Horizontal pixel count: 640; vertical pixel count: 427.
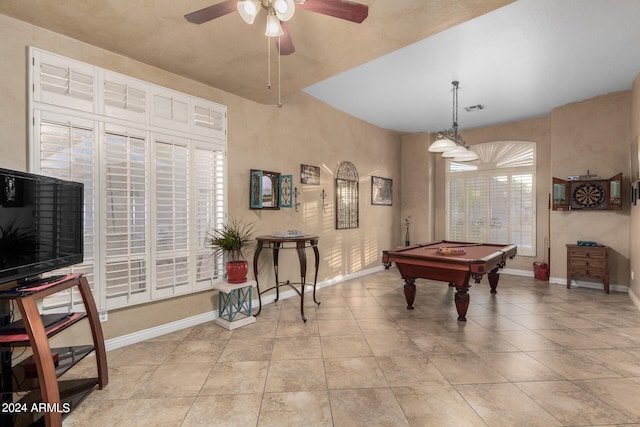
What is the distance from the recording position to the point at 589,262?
4.62 metres

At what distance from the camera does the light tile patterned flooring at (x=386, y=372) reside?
187 cm

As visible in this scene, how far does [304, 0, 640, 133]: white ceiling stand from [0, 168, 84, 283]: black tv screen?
3.31 m

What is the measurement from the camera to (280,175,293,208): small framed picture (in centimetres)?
423

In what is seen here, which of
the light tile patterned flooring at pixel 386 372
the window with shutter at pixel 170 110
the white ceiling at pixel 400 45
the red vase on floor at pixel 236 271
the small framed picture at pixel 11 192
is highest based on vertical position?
the white ceiling at pixel 400 45

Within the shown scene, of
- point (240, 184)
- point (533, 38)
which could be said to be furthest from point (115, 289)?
point (533, 38)

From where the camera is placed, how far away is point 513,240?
19.5 ft

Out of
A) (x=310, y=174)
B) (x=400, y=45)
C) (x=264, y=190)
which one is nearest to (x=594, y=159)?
(x=400, y=45)

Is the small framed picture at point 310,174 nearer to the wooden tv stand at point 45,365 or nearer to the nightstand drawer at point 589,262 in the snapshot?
the wooden tv stand at point 45,365

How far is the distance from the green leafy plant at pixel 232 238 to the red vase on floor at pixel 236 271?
0.53ft

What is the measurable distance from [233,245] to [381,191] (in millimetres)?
3981

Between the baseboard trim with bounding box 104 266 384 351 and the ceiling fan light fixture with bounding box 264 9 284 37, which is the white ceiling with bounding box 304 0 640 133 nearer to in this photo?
the ceiling fan light fixture with bounding box 264 9 284 37

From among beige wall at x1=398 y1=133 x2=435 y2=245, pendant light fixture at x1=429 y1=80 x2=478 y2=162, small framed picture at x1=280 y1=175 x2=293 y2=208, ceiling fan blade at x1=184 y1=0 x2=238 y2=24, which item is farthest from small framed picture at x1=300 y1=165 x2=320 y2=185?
beige wall at x1=398 y1=133 x2=435 y2=245

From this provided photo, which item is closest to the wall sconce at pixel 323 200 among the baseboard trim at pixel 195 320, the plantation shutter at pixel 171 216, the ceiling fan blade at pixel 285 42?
the baseboard trim at pixel 195 320

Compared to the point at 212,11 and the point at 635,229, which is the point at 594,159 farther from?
the point at 212,11
